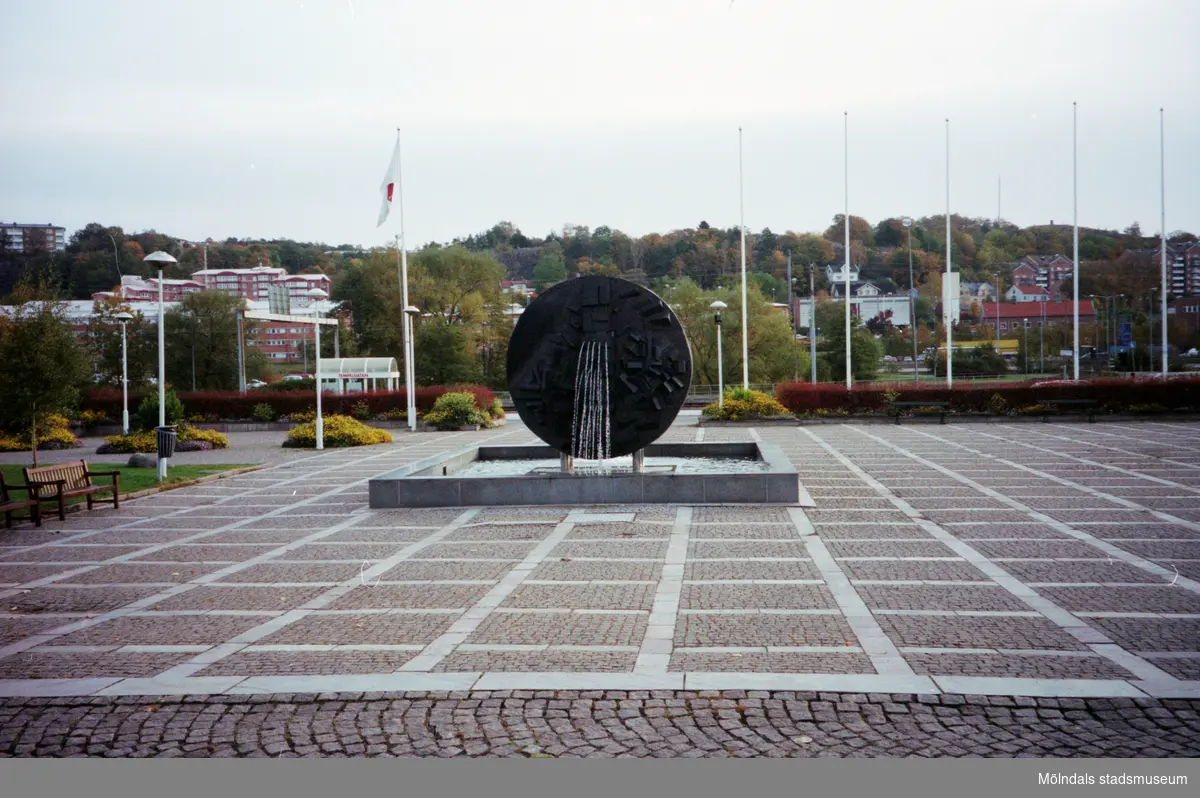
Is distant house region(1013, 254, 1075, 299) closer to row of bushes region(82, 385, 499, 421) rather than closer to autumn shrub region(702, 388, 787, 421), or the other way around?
autumn shrub region(702, 388, 787, 421)

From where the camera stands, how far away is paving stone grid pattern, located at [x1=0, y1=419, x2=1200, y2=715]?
6.69 metres

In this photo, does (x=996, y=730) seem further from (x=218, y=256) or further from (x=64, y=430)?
(x=218, y=256)

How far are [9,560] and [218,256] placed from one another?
266ft

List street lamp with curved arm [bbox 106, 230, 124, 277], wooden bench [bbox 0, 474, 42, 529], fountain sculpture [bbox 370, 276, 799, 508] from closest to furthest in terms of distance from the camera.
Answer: wooden bench [bbox 0, 474, 42, 529] → fountain sculpture [bbox 370, 276, 799, 508] → street lamp with curved arm [bbox 106, 230, 124, 277]

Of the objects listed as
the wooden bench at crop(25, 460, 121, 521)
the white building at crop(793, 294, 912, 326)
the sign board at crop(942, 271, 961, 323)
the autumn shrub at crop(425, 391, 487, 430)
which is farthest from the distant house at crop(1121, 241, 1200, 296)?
the wooden bench at crop(25, 460, 121, 521)

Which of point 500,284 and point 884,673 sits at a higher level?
point 500,284

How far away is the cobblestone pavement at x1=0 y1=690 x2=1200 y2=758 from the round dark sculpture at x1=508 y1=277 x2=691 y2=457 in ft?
32.2

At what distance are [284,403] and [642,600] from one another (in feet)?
114

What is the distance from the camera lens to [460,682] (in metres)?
6.52

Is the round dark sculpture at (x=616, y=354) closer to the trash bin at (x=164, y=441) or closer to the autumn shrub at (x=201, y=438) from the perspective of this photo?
the trash bin at (x=164, y=441)

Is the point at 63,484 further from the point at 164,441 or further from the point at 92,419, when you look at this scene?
the point at 92,419

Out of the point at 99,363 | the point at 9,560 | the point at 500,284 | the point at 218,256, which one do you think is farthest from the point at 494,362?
the point at 9,560

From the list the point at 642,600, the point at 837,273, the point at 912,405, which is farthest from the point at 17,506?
the point at 837,273

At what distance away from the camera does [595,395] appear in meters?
16.0
